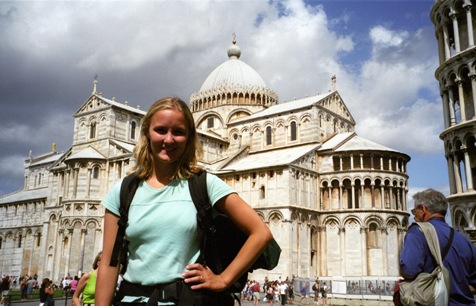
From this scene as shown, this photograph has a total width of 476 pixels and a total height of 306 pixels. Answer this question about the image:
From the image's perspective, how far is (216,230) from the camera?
258 cm

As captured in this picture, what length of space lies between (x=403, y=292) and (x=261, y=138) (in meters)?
42.3

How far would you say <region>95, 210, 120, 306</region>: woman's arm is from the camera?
2.54 metres

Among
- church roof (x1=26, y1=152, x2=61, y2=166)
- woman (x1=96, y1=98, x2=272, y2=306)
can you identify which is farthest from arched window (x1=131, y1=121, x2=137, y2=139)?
woman (x1=96, y1=98, x2=272, y2=306)

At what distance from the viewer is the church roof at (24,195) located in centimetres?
5632

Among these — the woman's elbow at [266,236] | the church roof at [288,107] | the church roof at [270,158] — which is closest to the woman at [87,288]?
the woman's elbow at [266,236]

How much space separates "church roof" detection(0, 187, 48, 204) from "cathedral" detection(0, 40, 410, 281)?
23.2ft

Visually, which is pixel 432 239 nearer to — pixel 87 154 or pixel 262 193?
pixel 262 193

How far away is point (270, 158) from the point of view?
137 feet

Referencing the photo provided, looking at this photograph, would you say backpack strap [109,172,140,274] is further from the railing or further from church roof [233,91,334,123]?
church roof [233,91,334,123]

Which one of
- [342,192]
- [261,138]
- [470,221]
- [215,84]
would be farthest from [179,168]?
[215,84]

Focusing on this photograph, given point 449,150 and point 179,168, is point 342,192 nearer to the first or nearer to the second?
point 449,150

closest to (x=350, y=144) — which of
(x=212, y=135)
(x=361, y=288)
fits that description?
(x=212, y=135)

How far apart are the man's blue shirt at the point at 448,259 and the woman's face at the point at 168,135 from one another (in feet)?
8.58

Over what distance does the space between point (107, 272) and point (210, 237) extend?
611mm
